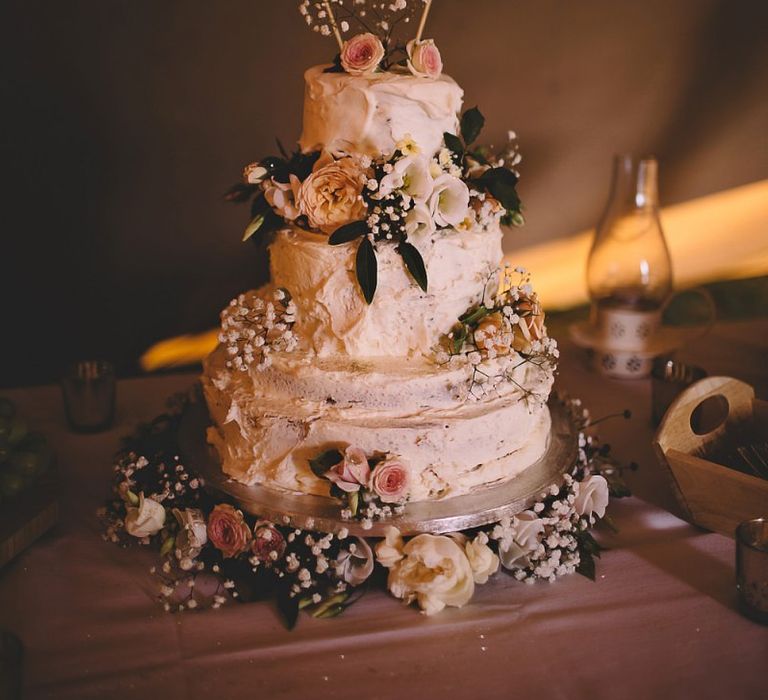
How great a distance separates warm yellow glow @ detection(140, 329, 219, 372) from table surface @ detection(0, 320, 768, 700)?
212 centimetres

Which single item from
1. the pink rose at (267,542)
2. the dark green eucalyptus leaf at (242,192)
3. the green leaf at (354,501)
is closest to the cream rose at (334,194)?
the dark green eucalyptus leaf at (242,192)

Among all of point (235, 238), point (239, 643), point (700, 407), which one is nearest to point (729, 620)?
point (700, 407)

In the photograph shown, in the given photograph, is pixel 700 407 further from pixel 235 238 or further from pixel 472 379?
pixel 235 238

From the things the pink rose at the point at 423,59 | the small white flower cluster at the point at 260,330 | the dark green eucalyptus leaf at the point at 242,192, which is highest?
the pink rose at the point at 423,59

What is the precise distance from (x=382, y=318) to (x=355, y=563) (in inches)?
26.2

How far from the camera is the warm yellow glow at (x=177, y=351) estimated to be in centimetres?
464

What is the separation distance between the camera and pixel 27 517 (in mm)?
2432

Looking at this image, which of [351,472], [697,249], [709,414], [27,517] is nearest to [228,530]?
[351,472]

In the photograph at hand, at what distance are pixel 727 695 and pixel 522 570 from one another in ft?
1.93

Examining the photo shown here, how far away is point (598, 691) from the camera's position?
1.93 meters

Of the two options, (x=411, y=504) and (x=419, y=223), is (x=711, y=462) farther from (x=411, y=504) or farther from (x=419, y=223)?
(x=419, y=223)

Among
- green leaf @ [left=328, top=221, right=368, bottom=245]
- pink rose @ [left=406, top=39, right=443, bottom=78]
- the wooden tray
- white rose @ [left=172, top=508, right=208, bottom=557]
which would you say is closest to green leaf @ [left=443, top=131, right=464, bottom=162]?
pink rose @ [left=406, top=39, right=443, bottom=78]

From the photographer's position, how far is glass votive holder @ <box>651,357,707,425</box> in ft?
9.84

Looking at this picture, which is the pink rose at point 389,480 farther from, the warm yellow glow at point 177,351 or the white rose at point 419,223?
the warm yellow glow at point 177,351
